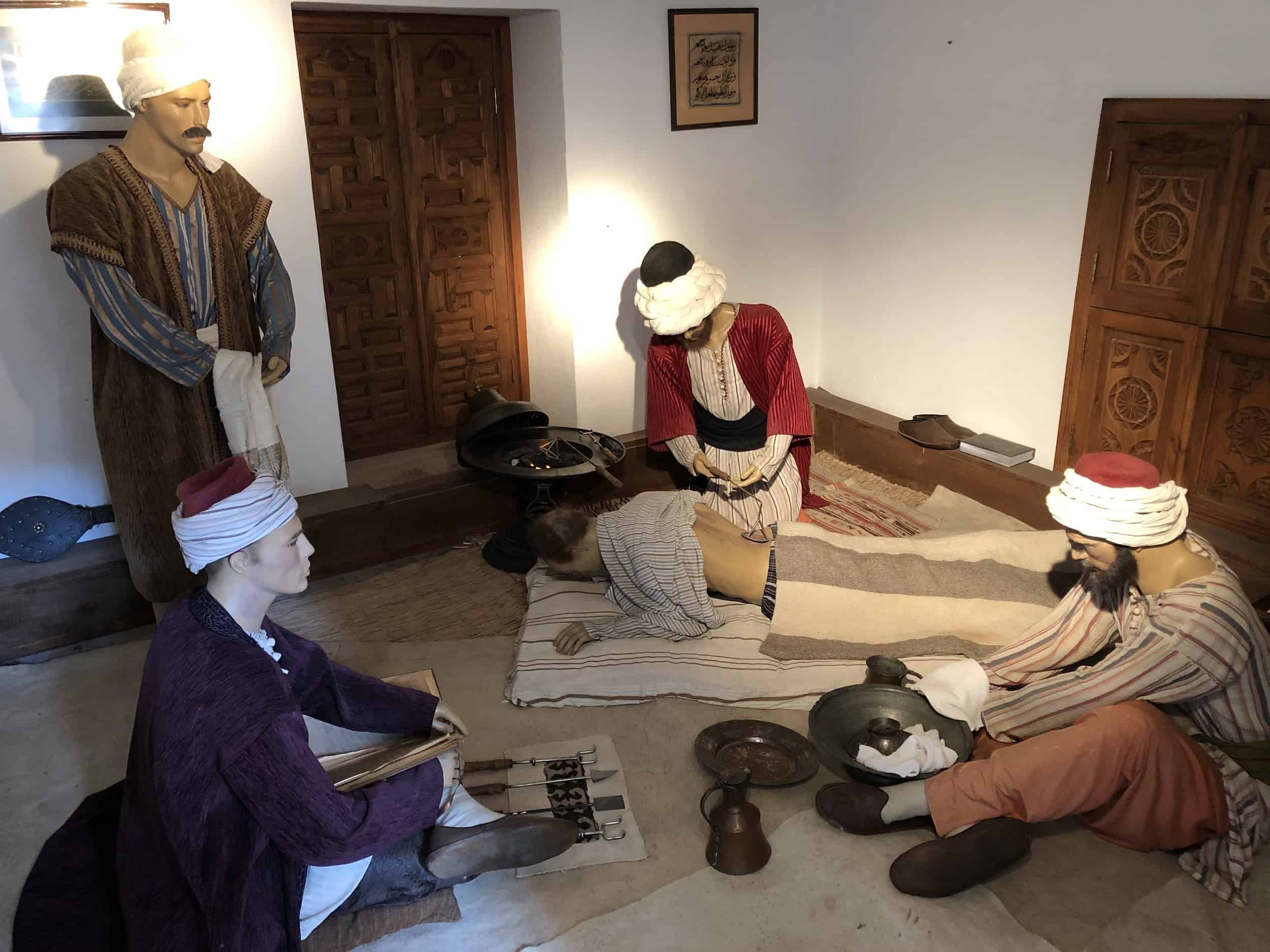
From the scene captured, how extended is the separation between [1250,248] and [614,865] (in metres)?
3.09

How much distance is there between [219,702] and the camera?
7.38 ft

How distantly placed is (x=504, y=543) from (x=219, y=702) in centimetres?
257

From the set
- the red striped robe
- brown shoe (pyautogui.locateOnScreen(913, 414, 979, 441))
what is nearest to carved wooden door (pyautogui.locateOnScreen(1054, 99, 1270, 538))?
brown shoe (pyautogui.locateOnScreen(913, 414, 979, 441))

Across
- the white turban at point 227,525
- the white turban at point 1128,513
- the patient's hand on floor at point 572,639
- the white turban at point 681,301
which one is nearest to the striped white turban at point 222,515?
the white turban at point 227,525

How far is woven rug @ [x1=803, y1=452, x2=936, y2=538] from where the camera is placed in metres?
4.90

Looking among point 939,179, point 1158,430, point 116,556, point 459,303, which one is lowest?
point 116,556

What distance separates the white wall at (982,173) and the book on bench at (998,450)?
7 centimetres

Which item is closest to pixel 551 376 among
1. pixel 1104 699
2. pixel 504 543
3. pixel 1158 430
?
pixel 504 543

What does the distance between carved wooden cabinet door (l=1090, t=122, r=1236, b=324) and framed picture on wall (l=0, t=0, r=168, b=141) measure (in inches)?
144

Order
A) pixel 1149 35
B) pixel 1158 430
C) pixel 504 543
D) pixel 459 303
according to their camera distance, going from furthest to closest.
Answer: pixel 459 303
pixel 504 543
pixel 1158 430
pixel 1149 35

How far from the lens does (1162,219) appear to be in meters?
4.16

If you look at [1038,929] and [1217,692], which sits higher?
[1217,692]

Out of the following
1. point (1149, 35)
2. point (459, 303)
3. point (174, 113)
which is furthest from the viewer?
point (459, 303)

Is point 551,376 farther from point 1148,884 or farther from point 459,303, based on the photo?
point 1148,884
